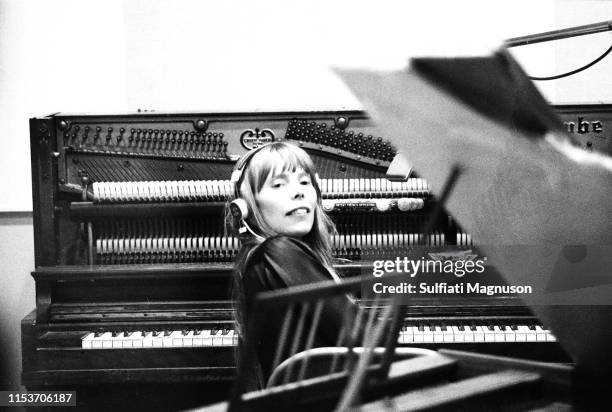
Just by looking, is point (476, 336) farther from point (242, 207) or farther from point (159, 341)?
point (159, 341)

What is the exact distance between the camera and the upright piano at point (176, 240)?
8.54 ft

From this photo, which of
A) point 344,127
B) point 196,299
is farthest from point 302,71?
point 196,299

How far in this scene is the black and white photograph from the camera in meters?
1.11

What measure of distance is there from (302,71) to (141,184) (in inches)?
39.7

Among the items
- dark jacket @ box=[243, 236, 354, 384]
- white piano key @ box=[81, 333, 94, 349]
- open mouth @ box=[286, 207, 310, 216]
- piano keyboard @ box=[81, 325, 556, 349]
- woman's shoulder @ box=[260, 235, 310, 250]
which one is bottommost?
white piano key @ box=[81, 333, 94, 349]

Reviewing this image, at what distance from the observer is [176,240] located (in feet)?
9.27

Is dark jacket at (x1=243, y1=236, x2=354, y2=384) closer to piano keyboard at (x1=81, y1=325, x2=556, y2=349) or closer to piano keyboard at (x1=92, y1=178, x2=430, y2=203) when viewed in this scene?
piano keyboard at (x1=81, y1=325, x2=556, y2=349)

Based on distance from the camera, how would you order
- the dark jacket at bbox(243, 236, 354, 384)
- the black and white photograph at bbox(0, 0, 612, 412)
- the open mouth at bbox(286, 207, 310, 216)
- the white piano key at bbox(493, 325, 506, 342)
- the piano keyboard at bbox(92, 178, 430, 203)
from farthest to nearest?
the piano keyboard at bbox(92, 178, 430, 203) < the white piano key at bbox(493, 325, 506, 342) < the open mouth at bbox(286, 207, 310, 216) < the dark jacket at bbox(243, 236, 354, 384) < the black and white photograph at bbox(0, 0, 612, 412)

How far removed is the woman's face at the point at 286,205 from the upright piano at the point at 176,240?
50 cm

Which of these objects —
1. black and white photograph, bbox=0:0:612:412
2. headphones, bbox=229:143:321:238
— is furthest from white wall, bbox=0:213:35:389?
headphones, bbox=229:143:321:238

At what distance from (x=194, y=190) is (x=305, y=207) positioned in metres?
0.78

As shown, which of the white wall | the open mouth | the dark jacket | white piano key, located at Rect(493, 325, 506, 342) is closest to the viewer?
the dark jacket

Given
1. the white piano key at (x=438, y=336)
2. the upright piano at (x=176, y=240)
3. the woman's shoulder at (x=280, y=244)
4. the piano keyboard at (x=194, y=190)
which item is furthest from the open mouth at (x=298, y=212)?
the white piano key at (x=438, y=336)

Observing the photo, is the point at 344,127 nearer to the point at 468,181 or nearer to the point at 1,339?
the point at 468,181
